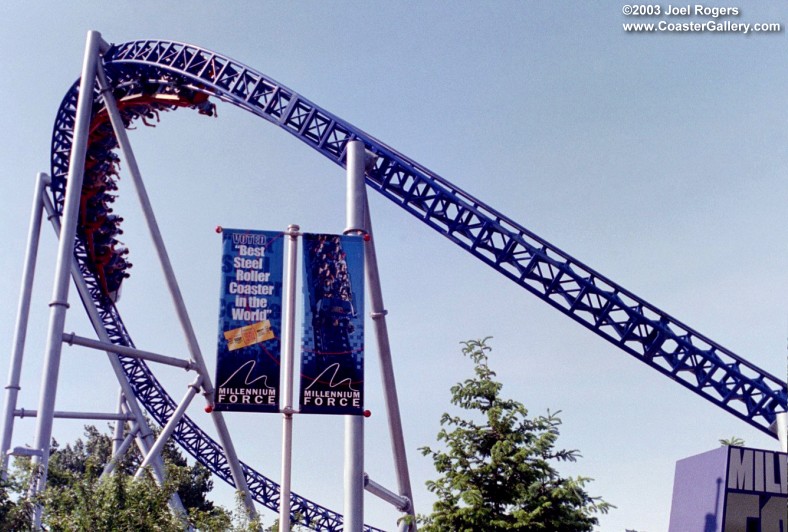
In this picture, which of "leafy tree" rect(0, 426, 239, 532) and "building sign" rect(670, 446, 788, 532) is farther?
"building sign" rect(670, 446, 788, 532)

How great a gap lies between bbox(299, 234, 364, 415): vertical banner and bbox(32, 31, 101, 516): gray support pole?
560cm

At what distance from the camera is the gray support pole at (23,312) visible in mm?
20266

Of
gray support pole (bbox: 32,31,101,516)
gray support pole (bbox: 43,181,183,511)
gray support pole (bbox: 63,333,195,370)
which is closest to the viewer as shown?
gray support pole (bbox: 32,31,101,516)

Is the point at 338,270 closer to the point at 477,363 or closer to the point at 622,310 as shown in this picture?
the point at 477,363

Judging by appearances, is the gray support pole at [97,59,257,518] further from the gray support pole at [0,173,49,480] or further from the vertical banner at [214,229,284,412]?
the vertical banner at [214,229,284,412]

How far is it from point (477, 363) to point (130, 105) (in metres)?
12.1

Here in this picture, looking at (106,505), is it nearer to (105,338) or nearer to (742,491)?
(105,338)

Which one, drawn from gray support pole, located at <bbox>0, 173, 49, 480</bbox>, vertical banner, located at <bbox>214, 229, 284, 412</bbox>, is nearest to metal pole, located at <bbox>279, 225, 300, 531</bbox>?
vertical banner, located at <bbox>214, 229, 284, 412</bbox>

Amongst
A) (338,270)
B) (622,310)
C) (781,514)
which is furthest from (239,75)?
(781,514)

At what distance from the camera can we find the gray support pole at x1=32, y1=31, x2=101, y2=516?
16.4m

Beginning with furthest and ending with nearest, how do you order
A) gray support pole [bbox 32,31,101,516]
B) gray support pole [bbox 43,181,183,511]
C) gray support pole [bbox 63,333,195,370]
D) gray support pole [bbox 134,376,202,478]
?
gray support pole [bbox 43,181,183,511] < gray support pole [bbox 134,376,202,478] < gray support pole [bbox 63,333,195,370] < gray support pole [bbox 32,31,101,516]

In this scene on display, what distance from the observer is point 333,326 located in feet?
43.8

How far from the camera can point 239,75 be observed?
20.1 meters

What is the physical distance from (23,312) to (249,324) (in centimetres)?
1134
